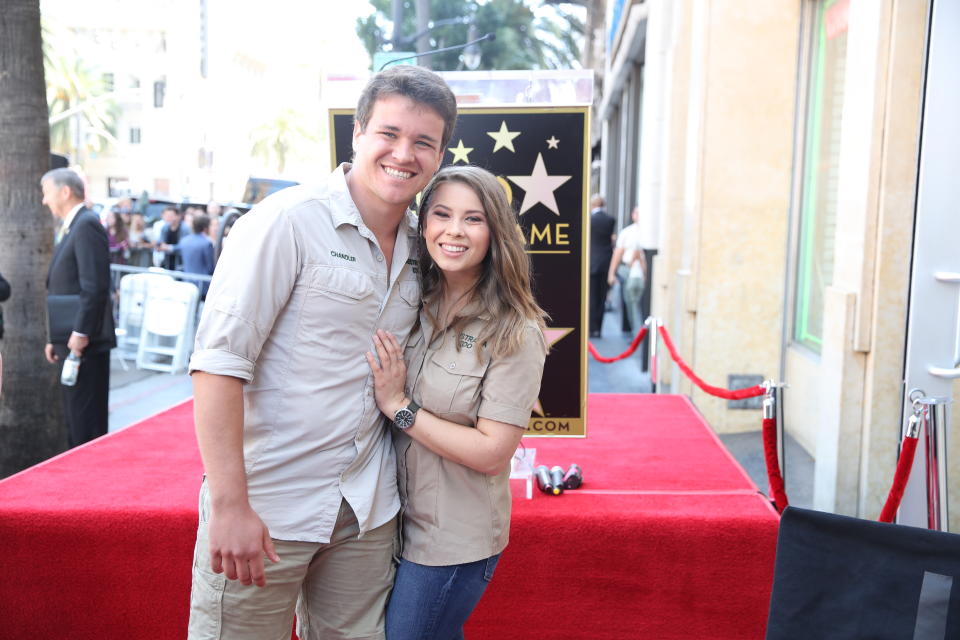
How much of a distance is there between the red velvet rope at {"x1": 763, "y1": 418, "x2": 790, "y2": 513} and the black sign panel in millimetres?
796

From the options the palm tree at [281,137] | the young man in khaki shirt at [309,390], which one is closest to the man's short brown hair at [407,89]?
the young man in khaki shirt at [309,390]

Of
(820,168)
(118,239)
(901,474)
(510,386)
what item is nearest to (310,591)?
(510,386)

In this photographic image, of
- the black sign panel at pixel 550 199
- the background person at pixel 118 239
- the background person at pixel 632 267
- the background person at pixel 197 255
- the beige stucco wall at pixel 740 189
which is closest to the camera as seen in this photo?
the black sign panel at pixel 550 199

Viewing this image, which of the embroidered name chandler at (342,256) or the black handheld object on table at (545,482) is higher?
the embroidered name chandler at (342,256)

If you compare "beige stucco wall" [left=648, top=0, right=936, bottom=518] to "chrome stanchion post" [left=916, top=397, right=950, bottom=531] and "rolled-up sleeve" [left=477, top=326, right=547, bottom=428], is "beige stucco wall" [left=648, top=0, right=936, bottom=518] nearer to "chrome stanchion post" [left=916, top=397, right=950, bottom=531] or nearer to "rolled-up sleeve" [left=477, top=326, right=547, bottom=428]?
"chrome stanchion post" [left=916, top=397, right=950, bottom=531]

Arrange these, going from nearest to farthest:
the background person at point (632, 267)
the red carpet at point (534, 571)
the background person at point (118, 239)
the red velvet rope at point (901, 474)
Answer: the red velvet rope at point (901, 474) → the red carpet at point (534, 571) → the background person at point (632, 267) → the background person at point (118, 239)

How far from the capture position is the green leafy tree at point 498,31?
29.8 m

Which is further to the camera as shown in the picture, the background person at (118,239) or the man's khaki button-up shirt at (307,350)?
the background person at (118,239)

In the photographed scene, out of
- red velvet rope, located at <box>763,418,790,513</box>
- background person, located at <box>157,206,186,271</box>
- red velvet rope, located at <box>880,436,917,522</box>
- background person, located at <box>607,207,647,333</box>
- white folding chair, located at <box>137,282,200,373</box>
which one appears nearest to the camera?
red velvet rope, located at <box>880,436,917,522</box>

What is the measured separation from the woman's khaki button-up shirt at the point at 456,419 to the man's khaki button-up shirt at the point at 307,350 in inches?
5.6

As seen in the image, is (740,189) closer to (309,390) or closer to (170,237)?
(309,390)

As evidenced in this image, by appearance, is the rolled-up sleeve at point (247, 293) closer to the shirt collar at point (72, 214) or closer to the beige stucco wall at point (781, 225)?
the beige stucco wall at point (781, 225)

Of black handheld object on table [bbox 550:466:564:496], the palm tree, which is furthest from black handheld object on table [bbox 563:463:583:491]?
the palm tree

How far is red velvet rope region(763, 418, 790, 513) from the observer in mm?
3516
